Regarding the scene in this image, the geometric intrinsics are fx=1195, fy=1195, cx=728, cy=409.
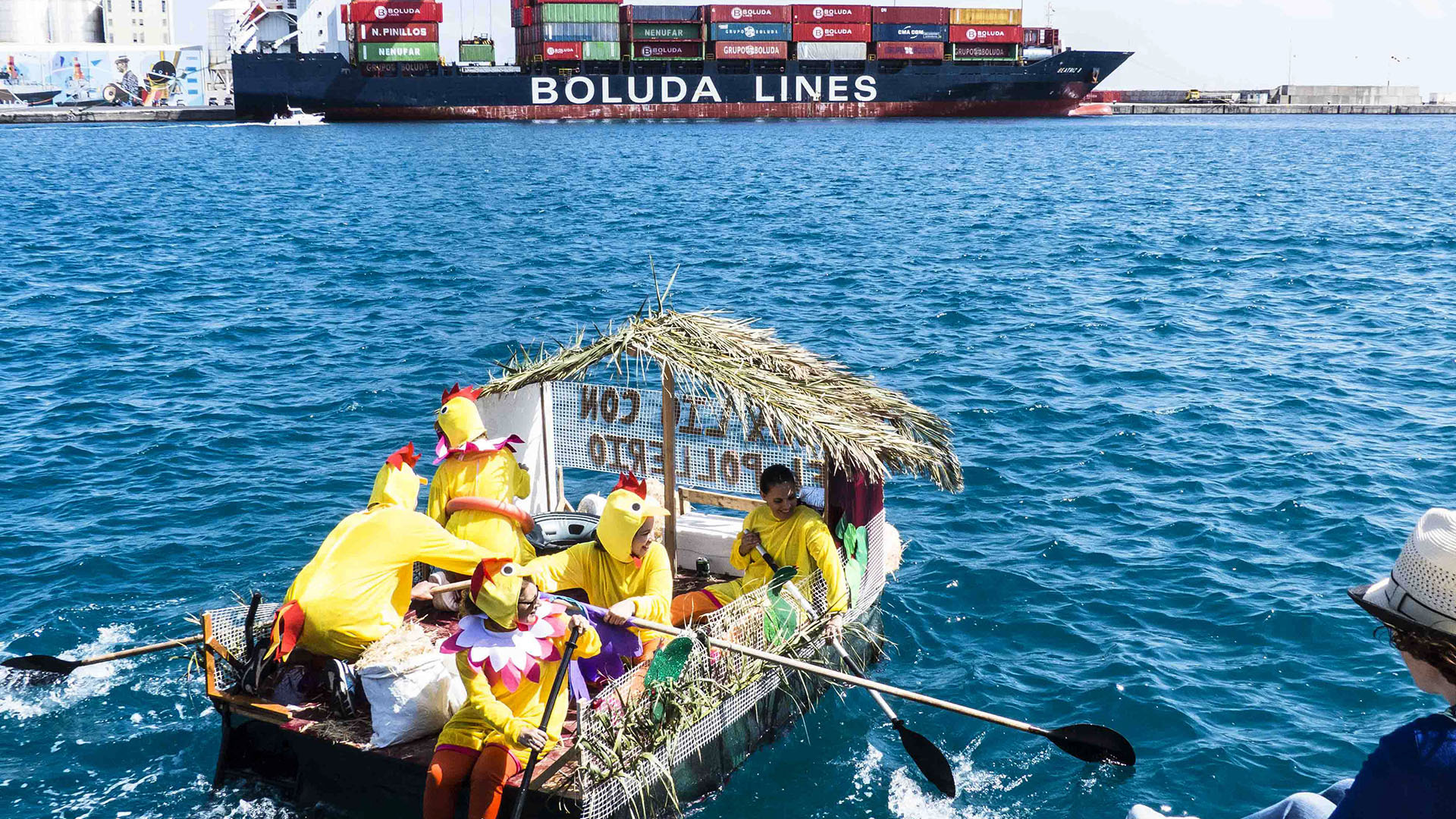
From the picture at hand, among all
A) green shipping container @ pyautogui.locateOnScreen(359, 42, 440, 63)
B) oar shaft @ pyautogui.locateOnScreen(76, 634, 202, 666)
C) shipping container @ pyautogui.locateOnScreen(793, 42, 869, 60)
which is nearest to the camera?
oar shaft @ pyautogui.locateOnScreen(76, 634, 202, 666)

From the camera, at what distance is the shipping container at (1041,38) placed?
9994 cm

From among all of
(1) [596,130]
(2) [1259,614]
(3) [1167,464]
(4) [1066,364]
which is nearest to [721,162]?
(1) [596,130]

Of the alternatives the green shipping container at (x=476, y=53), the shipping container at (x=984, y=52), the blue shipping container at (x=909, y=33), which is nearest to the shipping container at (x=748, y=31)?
the blue shipping container at (x=909, y=33)

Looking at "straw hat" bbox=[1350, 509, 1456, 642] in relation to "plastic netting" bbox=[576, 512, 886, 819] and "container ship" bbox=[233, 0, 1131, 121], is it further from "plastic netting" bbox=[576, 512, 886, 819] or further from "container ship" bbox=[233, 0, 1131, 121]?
"container ship" bbox=[233, 0, 1131, 121]

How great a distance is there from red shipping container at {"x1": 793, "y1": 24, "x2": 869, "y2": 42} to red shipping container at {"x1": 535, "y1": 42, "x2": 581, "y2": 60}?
680 inches

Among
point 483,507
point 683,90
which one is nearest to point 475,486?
point 483,507

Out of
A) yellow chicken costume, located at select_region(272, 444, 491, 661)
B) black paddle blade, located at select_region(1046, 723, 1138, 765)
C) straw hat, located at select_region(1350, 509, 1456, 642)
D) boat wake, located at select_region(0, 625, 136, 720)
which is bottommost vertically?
boat wake, located at select_region(0, 625, 136, 720)

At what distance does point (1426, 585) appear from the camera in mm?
3562

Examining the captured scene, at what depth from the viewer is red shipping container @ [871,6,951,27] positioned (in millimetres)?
95125

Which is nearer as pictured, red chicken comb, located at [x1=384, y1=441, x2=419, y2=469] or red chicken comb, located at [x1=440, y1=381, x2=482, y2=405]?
red chicken comb, located at [x1=384, y1=441, x2=419, y2=469]

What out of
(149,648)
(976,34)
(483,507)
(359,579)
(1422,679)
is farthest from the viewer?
(976,34)

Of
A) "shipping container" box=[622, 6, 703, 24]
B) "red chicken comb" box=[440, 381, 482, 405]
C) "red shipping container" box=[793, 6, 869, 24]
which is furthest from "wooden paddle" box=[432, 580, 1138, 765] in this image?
"red shipping container" box=[793, 6, 869, 24]

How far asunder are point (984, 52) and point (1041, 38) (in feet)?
31.1

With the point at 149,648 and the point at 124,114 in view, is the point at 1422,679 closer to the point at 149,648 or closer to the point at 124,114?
the point at 149,648
